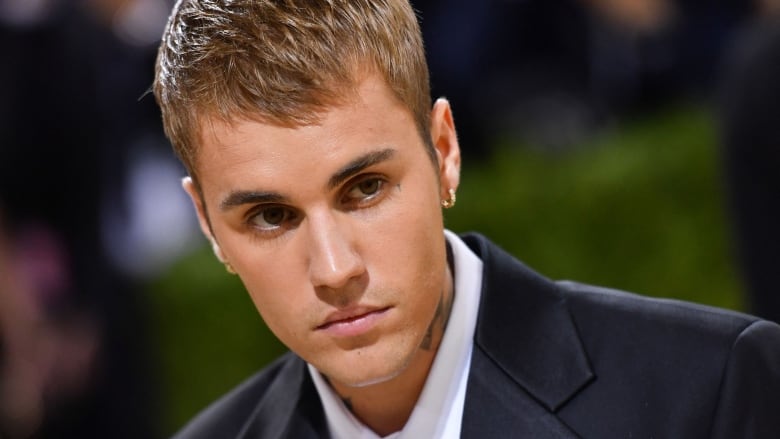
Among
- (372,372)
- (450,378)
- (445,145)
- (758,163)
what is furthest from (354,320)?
(758,163)

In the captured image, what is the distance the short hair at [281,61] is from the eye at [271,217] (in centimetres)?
18

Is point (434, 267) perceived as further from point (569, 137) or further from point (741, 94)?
point (569, 137)

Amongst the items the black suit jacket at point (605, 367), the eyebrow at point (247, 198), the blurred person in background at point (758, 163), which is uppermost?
the eyebrow at point (247, 198)

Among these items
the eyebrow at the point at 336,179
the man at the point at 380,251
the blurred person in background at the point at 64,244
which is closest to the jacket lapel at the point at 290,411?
the man at the point at 380,251

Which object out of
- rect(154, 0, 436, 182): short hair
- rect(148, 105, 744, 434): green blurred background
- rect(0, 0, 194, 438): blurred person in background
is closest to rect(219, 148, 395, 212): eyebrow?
rect(154, 0, 436, 182): short hair

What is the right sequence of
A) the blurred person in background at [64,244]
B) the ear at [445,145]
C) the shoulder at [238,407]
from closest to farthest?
the ear at [445,145] < the shoulder at [238,407] < the blurred person in background at [64,244]

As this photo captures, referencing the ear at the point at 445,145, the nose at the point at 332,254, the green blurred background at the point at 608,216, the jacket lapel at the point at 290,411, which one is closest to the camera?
the nose at the point at 332,254

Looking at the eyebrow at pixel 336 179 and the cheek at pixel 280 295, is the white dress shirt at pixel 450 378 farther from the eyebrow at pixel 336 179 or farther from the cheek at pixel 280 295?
the eyebrow at pixel 336 179

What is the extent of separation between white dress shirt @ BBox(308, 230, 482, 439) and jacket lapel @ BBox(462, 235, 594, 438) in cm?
4

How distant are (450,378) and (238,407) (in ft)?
2.02

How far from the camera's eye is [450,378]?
287cm

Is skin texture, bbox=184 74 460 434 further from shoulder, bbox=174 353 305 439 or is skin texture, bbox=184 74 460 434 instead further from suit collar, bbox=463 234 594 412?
shoulder, bbox=174 353 305 439

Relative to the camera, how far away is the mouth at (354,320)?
261 centimetres

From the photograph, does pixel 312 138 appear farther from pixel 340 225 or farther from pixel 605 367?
pixel 605 367
